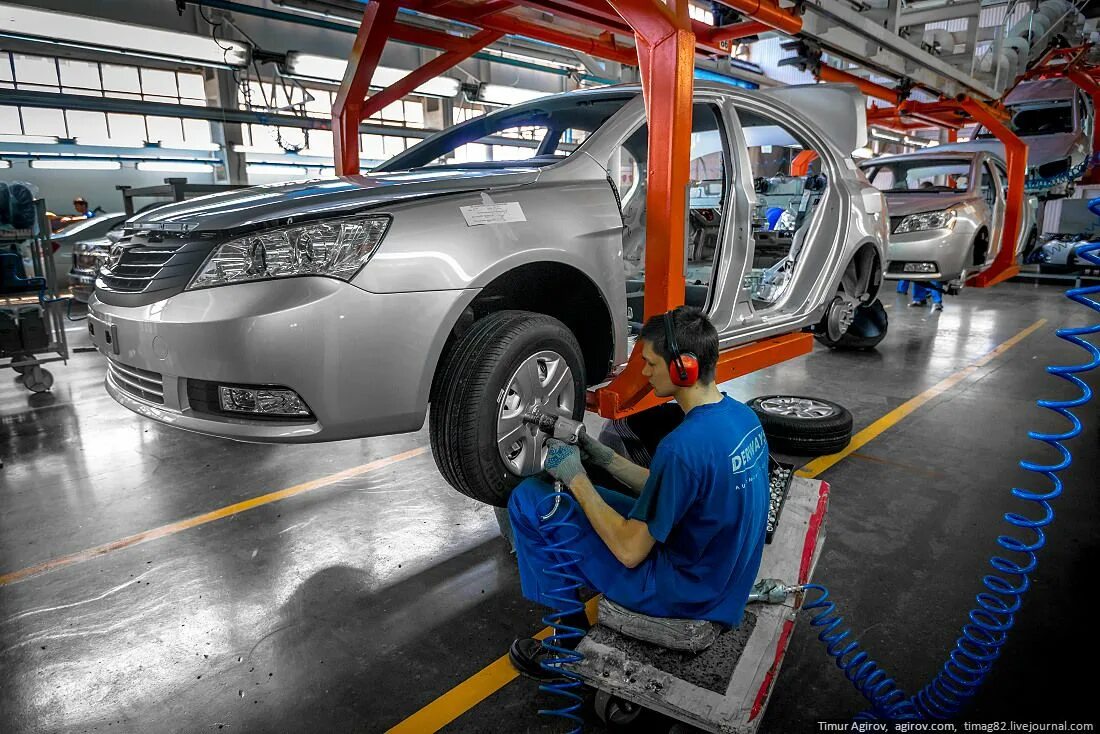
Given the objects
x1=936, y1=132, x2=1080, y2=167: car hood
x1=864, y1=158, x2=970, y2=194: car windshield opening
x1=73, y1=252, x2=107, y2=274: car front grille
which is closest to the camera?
x1=73, y1=252, x2=107, y2=274: car front grille

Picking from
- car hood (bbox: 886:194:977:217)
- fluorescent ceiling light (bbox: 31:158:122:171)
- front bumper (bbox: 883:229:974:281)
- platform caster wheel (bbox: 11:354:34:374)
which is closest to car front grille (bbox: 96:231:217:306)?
platform caster wheel (bbox: 11:354:34:374)

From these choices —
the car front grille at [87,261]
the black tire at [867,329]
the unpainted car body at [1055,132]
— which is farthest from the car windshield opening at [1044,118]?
the car front grille at [87,261]

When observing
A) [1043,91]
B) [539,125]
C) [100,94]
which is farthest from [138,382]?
[1043,91]

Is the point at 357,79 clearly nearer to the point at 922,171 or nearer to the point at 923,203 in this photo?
the point at 923,203

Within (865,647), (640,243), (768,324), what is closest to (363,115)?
(640,243)

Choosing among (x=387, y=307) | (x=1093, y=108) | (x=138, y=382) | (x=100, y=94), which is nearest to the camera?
(x=387, y=307)

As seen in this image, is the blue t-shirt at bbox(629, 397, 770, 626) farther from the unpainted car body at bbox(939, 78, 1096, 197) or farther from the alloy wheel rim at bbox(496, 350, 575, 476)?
the unpainted car body at bbox(939, 78, 1096, 197)

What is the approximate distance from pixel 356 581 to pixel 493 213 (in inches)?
54.4

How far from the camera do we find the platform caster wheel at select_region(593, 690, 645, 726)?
66.2 inches

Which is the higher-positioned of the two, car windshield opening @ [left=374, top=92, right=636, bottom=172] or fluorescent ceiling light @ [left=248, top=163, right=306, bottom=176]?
fluorescent ceiling light @ [left=248, top=163, right=306, bottom=176]

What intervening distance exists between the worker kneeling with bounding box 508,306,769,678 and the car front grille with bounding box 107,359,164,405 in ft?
3.81

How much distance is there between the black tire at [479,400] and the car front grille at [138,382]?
84cm

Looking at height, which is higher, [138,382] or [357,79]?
[357,79]

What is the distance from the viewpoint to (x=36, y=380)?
198 inches
